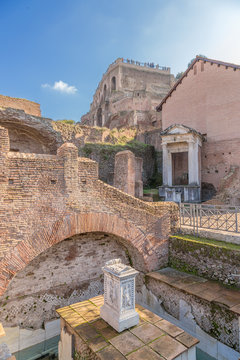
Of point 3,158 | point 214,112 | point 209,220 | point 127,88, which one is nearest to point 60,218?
point 3,158

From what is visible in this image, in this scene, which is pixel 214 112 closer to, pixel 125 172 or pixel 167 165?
pixel 167 165

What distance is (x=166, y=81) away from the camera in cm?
4312

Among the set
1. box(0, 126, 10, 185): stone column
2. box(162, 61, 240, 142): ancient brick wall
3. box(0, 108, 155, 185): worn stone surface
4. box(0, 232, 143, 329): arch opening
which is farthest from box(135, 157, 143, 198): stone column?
box(0, 126, 10, 185): stone column

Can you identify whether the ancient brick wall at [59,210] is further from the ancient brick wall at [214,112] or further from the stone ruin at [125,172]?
the ancient brick wall at [214,112]

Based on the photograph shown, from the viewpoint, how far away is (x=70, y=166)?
17.3ft

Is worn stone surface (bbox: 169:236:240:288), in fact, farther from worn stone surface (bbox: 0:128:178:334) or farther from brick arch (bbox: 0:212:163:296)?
brick arch (bbox: 0:212:163:296)

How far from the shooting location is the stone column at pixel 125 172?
9.09 meters

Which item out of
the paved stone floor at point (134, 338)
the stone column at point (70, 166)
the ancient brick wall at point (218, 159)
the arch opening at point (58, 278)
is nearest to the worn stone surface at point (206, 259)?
the arch opening at point (58, 278)

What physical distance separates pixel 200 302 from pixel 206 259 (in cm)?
117

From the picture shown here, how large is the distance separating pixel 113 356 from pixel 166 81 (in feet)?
152

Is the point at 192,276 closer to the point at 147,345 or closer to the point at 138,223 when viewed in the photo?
the point at 138,223

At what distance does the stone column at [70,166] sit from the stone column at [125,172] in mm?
3981

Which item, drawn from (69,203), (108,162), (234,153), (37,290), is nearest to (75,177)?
(69,203)

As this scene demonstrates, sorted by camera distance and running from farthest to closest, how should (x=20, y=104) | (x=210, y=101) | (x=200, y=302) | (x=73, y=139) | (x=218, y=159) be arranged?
(x=210, y=101) < (x=218, y=159) < (x=73, y=139) < (x=20, y=104) < (x=200, y=302)
